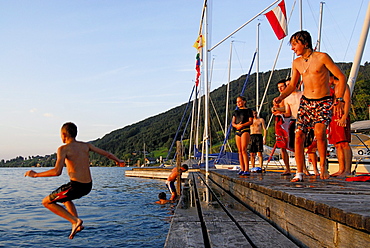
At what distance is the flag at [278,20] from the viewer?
15.6 metres

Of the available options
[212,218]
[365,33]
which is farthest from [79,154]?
[365,33]

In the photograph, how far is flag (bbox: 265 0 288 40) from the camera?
15.6m

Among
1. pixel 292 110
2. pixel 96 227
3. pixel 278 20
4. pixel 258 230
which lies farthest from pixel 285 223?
pixel 278 20

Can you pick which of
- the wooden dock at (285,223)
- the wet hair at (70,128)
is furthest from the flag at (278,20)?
the wet hair at (70,128)

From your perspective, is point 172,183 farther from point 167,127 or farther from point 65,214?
point 167,127

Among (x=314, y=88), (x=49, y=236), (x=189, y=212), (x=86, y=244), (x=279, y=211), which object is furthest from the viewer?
(x=49, y=236)

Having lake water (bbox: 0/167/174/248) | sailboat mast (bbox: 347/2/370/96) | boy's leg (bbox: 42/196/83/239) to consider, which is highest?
sailboat mast (bbox: 347/2/370/96)

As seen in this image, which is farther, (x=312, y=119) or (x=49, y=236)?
(x=49, y=236)

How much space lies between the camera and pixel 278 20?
15.8 metres

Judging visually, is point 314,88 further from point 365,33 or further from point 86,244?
point 365,33

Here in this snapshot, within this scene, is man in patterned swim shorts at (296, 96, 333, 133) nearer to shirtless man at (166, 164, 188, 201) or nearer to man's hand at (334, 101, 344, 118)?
man's hand at (334, 101, 344, 118)

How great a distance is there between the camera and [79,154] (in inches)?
190

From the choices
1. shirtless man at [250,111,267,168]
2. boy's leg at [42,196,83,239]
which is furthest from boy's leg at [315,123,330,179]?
shirtless man at [250,111,267,168]

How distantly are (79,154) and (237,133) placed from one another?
4.70 meters
